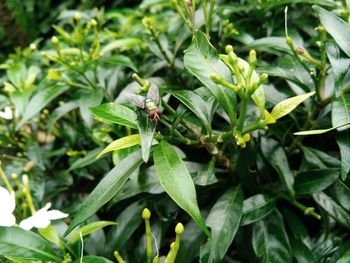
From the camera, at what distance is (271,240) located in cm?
92

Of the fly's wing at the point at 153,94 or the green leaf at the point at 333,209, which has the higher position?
the fly's wing at the point at 153,94

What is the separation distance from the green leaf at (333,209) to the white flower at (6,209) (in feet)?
2.11

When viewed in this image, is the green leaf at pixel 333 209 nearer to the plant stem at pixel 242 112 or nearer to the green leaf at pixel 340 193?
the green leaf at pixel 340 193

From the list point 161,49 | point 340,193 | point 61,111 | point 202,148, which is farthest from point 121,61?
point 340,193

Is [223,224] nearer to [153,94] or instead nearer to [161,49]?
[153,94]

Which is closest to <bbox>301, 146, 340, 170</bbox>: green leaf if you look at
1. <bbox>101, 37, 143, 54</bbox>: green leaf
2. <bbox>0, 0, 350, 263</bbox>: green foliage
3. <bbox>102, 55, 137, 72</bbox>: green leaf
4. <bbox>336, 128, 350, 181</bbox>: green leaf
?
<bbox>0, 0, 350, 263</bbox>: green foliage

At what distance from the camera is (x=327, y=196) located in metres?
0.92

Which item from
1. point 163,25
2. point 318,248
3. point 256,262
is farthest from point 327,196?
point 163,25

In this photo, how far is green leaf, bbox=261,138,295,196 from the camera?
0.91 meters

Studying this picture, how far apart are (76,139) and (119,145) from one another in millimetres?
617

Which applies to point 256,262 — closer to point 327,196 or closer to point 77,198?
point 327,196

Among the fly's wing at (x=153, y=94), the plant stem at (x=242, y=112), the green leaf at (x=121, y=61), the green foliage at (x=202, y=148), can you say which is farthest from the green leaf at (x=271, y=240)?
the green leaf at (x=121, y=61)

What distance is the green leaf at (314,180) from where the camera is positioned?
0.88 m

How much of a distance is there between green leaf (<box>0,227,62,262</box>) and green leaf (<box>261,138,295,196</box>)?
0.51 metres
